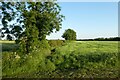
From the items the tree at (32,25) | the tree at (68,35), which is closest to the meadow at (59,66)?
the tree at (32,25)

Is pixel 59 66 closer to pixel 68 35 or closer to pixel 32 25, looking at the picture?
pixel 32 25

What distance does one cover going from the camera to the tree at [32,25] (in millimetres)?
18703

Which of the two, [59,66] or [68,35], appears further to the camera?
[68,35]

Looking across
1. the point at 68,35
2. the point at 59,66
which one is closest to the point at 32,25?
the point at 59,66

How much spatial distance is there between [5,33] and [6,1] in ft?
8.54

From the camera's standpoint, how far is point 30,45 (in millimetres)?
18953

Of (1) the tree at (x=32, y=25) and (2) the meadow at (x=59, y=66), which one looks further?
(1) the tree at (x=32, y=25)

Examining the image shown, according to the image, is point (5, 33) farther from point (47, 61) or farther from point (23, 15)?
point (47, 61)

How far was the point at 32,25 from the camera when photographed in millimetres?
18875

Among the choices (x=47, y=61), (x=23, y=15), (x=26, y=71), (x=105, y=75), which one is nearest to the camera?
(x=105, y=75)

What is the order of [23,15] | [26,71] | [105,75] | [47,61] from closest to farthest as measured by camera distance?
[105,75], [26,71], [47,61], [23,15]

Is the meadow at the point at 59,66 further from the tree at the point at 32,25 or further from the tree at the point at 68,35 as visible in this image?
the tree at the point at 68,35

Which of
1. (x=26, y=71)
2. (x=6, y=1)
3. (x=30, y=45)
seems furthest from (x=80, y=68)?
(x=6, y=1)

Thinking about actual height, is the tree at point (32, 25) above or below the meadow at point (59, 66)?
above
